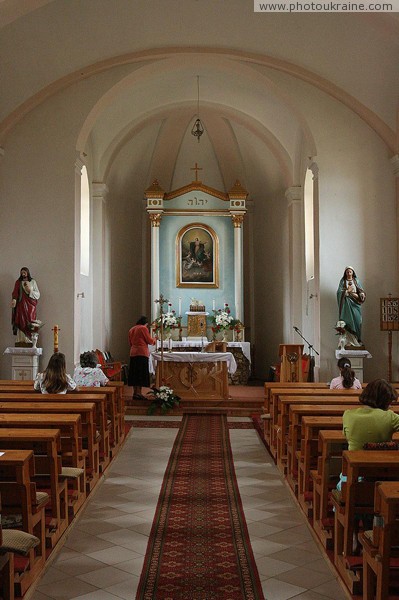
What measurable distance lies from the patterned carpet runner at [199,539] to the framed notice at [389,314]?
4.47 meters

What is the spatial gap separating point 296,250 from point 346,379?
23.1 ft

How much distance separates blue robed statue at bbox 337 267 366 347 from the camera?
36.7 ft

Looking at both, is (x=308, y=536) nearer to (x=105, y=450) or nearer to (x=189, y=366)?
(x=105, y=450)

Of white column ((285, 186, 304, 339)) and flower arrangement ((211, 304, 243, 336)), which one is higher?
white column ((285, 186, 304, 339))

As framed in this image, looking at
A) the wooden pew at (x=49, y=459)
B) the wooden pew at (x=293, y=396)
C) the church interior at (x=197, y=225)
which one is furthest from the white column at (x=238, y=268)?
the wooden pew at (x=49, y=459)

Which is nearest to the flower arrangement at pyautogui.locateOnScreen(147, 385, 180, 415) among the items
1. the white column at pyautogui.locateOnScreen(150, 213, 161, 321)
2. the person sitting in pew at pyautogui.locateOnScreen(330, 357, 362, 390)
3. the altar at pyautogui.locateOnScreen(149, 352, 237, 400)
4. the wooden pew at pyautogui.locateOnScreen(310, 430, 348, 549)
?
the altar at pyautogui.locateOnScreen(149, 352, 237, 400)

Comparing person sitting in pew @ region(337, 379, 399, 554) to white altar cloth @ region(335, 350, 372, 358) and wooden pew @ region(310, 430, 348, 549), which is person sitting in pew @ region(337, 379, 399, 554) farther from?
white altar cloth @ region(335, 350, 372, 358)

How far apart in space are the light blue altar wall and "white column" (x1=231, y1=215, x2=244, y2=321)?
0.25 metres

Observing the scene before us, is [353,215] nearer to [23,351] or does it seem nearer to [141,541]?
[23,351]

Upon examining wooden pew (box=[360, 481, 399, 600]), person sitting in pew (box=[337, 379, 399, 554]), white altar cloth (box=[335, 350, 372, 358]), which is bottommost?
wooden pew (box=[360, 481, 399, 600])

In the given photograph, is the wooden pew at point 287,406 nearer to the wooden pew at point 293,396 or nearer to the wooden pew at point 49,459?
the wooden pew at point 293,396

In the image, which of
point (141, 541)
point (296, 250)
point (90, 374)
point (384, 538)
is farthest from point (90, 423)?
point (296, 250)

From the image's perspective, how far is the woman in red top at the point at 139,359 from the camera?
1207 centimetres

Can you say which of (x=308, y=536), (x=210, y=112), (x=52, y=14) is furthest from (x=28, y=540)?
(x=210, y=112)
